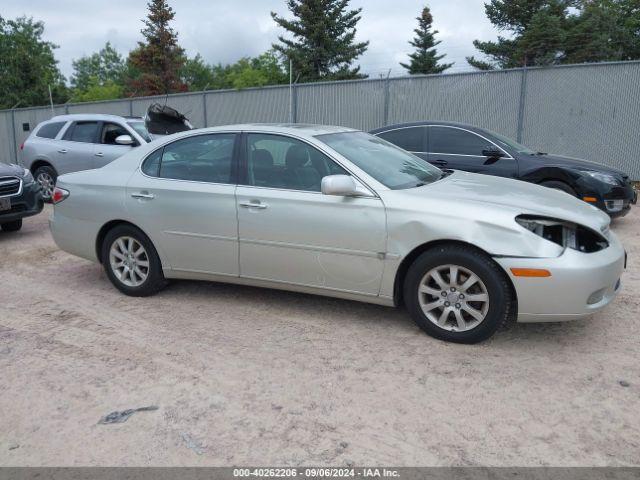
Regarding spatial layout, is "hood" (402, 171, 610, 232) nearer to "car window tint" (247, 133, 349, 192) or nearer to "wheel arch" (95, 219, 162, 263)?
"car window tint" (247, 133, 349, 192)

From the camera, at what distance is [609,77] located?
11.9 metres

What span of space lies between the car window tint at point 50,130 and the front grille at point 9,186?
126 inches

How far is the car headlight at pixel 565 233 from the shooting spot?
3.81m

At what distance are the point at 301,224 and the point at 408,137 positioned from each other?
4537mm

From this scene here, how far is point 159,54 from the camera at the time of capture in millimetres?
41125

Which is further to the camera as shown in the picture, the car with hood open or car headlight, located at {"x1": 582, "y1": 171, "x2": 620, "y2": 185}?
the car with hood open

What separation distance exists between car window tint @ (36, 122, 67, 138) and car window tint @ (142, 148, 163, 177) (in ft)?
22.1

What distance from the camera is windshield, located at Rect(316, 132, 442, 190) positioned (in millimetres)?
4398

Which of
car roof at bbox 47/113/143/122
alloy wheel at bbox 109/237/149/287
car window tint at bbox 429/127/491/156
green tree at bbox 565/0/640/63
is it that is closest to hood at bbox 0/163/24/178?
car roof at bbox 47/113/143/122

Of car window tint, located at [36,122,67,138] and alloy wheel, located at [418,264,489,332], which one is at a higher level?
car window tint, located at [36,122,67,138]

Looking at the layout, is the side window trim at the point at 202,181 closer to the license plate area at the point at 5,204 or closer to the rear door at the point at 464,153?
the license plate area at the point at 5,204

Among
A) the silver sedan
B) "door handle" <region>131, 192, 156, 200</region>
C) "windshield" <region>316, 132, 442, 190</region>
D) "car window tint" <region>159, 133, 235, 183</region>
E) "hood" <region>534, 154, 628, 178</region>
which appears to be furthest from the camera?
"hood" <region>534, 154, 628, 178</region>

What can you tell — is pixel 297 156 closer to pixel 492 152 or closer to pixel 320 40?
pixel 492 152

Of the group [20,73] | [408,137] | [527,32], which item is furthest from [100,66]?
[408,137]
